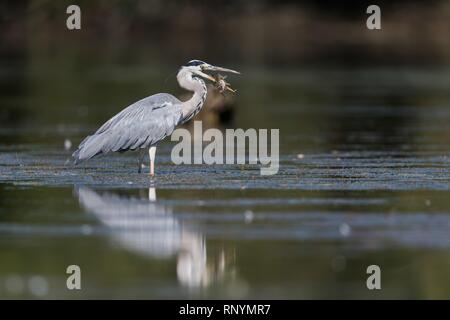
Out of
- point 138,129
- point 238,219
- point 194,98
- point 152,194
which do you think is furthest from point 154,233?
point 194,98

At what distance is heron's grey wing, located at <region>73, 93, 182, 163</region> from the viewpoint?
612 inches

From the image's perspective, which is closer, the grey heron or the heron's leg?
the heron's leg

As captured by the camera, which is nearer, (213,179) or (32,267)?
(32,267)

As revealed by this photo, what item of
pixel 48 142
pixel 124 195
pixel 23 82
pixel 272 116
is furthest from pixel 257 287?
pixel 23 82

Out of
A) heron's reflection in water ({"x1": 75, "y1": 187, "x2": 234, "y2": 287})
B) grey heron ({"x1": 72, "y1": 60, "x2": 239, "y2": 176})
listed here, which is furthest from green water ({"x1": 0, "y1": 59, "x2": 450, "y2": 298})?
grey heron ({"x1": 72, "y1": 60, "x2": 239, "y2": 176})

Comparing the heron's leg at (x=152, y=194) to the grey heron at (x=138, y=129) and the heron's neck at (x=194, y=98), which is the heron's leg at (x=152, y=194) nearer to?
the grey heron at (x=138, y=129)

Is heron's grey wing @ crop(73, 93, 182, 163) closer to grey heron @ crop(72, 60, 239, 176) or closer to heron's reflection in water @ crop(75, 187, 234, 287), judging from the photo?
grey heron @ crop(72, 60, 239, 176)

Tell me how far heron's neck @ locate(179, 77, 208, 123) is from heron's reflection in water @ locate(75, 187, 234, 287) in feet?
7.15

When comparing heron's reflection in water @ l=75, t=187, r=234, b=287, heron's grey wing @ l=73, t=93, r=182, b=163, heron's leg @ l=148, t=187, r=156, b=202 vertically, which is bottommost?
heron's reflection in water @ l=75, t=187, r=234, b=287

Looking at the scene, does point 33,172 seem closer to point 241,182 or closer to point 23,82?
point 241,182

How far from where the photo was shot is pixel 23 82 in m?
37.0

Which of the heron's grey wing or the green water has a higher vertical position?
the heron's grey wing

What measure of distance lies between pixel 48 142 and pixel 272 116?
6651 mm

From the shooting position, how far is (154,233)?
1177 centimetres
